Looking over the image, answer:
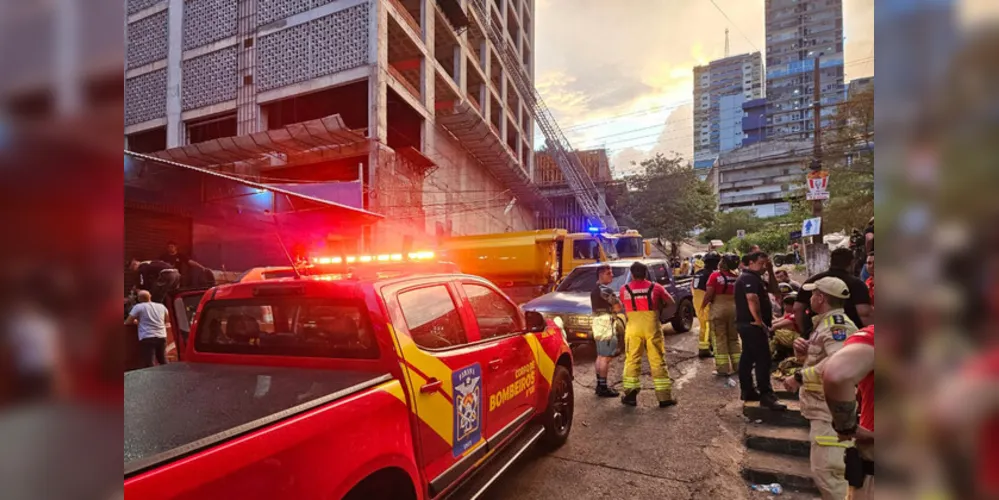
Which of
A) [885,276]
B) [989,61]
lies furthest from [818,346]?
[989,61]

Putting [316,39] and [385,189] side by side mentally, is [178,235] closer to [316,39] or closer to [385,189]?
[385,189]

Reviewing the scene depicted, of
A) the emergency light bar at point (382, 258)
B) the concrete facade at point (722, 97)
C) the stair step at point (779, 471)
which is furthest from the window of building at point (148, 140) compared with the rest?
the stair step at point (779, 471)

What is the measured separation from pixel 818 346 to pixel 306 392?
9.94ft

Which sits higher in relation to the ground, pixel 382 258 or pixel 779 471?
pixel 382 258

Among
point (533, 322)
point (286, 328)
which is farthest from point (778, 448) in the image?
point (286, 328)

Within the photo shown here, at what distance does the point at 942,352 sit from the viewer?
0.55 m

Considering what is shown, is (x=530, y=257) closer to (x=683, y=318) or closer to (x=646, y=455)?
(x=683, y=318)

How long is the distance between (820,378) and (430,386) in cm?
240

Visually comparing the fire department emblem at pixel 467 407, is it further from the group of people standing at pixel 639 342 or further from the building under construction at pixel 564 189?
the building under construction at pixel 564 189

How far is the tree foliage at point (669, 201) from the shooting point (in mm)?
27219

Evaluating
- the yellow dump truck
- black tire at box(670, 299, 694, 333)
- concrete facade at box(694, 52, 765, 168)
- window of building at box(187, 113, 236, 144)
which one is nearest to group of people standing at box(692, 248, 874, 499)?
black tire at box(670, 299, 694, 333)

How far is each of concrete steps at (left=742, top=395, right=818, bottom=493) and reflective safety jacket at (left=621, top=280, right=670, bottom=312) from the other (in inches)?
55.2

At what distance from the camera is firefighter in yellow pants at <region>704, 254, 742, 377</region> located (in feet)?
20.6

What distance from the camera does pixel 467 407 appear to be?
2.88 meters
